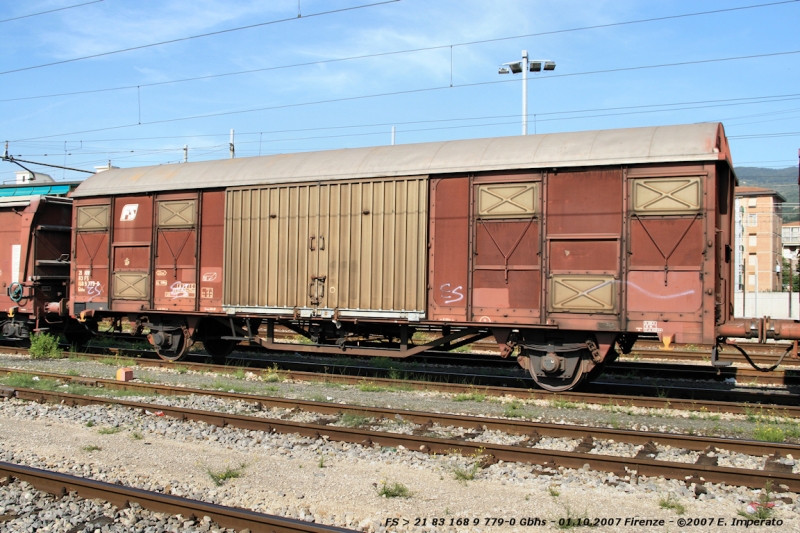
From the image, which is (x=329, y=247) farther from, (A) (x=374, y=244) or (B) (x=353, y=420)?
(B) (x=353, y=420)

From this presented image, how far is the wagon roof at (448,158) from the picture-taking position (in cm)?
953

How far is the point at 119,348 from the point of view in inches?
641

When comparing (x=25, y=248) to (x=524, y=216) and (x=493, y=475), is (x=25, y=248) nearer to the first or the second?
(x=524, y=216)

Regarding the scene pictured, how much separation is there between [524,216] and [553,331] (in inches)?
72.1

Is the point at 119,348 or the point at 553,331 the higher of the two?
the point at 553,331

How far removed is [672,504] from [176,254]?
1027 cm

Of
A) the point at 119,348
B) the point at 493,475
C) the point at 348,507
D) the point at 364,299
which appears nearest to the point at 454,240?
the point at 364,299

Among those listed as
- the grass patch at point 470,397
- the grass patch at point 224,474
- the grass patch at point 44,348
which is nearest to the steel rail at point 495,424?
the grass patch at point 470,397

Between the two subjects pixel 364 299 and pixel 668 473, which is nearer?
pixel 668 473

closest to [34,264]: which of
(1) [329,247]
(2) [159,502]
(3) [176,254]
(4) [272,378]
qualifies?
(3) [176,254]

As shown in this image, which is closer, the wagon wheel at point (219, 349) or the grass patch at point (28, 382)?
the grass patch at point (28, 382)

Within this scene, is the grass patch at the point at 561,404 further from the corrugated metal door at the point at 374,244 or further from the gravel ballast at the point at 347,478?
the corrugated metal door at the point at 374,244

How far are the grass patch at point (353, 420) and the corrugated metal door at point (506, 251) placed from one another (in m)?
2.71

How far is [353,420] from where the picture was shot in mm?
8633
